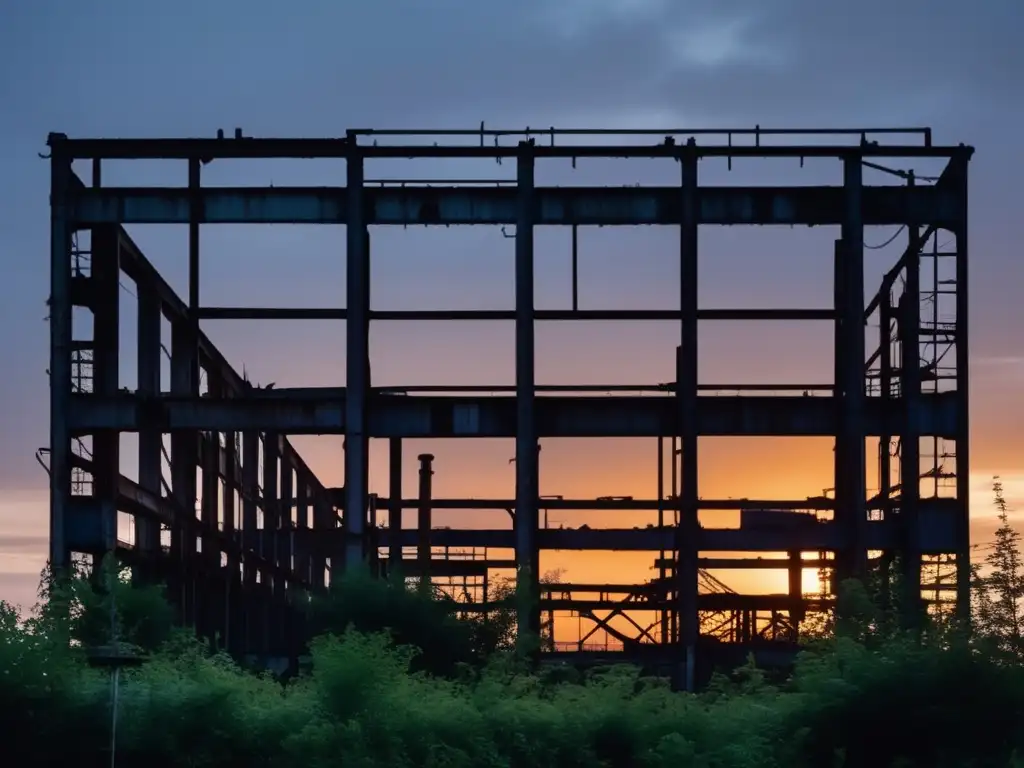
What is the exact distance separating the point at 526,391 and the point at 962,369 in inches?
409

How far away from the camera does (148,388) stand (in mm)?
42094

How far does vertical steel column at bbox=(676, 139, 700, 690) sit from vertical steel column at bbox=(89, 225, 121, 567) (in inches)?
510

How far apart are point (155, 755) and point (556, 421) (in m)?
15.8

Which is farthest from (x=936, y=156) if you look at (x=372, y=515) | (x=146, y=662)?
(x=146, y=662)

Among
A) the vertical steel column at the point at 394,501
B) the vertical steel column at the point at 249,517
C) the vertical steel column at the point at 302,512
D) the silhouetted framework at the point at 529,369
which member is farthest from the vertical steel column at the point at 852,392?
the vertical steel column at the point at 302,512

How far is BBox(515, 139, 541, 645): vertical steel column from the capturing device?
4012 centimetres

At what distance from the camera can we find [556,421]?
40.7 meters

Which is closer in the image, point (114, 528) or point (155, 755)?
point (155, 755)

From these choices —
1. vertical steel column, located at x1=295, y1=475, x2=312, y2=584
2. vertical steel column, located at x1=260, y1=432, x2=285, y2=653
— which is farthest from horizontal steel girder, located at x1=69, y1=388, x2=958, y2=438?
vertical steel column, located at x1=295, y1=475, x2=312, y2=584

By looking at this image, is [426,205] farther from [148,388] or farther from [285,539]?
[285,539]

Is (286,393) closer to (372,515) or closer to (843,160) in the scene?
(372,515)

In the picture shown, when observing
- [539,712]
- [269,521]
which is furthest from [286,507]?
[539,712]

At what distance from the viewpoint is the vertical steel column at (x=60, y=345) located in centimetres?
A: 3919

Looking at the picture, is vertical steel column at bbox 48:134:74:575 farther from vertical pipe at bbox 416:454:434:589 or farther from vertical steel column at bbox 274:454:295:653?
vertical steel column at bbox 274:454:295:653
